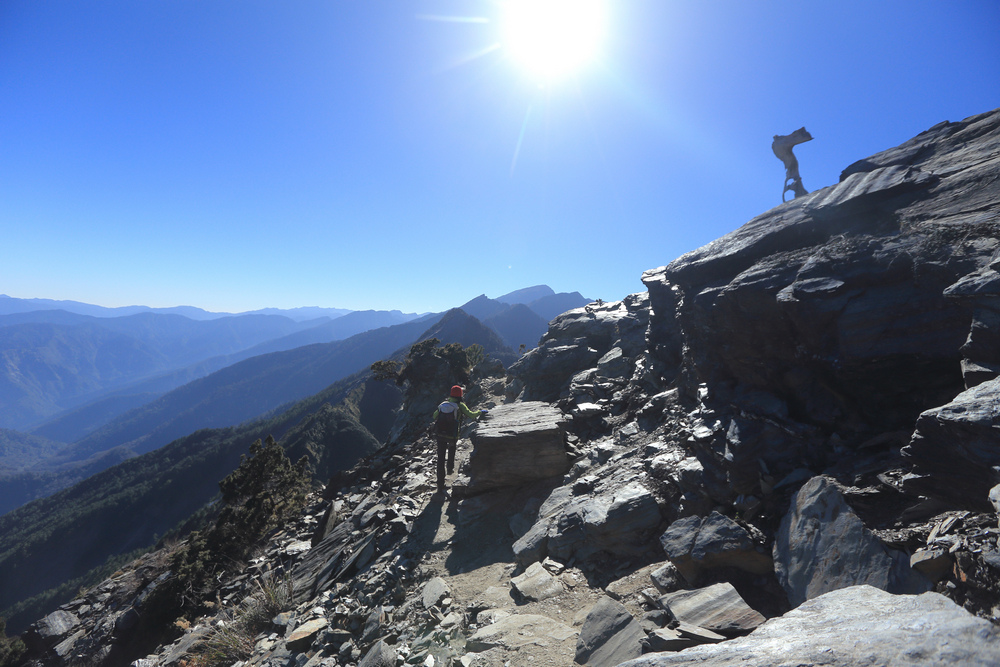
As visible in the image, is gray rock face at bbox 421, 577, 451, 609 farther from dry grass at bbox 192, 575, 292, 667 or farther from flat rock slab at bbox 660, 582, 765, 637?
flat rock slab at bbox 660, 582, 765, 637

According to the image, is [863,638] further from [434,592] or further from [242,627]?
[242,627]

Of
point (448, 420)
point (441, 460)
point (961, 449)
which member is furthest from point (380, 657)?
point (961, 449)

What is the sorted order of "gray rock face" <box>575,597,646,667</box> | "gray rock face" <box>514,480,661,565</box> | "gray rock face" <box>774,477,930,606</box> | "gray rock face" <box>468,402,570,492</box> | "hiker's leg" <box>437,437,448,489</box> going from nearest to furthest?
"gray rock face" <box>774,477,930,606</box>, "gray rock face" <box>575,597,646,667</box>, "gray rock face" <box>514,480,661,565</box>, "gray rock face" <box>468,402,570,492</box>, "hiker's leg" <box>437,437,448,489</box>

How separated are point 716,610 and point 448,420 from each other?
867 centimetres

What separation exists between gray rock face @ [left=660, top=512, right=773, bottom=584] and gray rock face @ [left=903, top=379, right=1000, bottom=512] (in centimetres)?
215

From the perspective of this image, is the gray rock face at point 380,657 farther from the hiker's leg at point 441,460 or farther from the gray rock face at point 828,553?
the hiker's leg at point 441,460

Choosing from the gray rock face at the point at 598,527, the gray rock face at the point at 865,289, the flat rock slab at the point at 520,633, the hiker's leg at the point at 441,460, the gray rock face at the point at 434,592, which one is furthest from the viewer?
the hiker's leg at the point at 441,460

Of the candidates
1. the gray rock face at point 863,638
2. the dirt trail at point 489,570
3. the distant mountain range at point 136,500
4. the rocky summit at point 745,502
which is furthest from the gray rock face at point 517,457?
the distant mountain range at point 136,500

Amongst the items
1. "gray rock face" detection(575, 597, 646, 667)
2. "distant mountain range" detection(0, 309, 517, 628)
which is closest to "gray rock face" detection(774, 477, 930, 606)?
"gray rock face" detection(575, 597, 646, 667)

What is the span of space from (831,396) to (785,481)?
2.33 metres

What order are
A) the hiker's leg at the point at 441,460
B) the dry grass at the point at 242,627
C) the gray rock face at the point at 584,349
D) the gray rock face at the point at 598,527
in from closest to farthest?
the gray rock face at the point at 598,527, the dry grass at the point at 242,627, the hiker's leg at the point at 441,460, the gray rock face at the point at 584,349

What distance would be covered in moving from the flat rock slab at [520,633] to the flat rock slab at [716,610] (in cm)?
155

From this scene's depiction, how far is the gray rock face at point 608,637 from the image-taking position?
4867 millimetres

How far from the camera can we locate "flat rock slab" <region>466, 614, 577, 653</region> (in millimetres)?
5590
